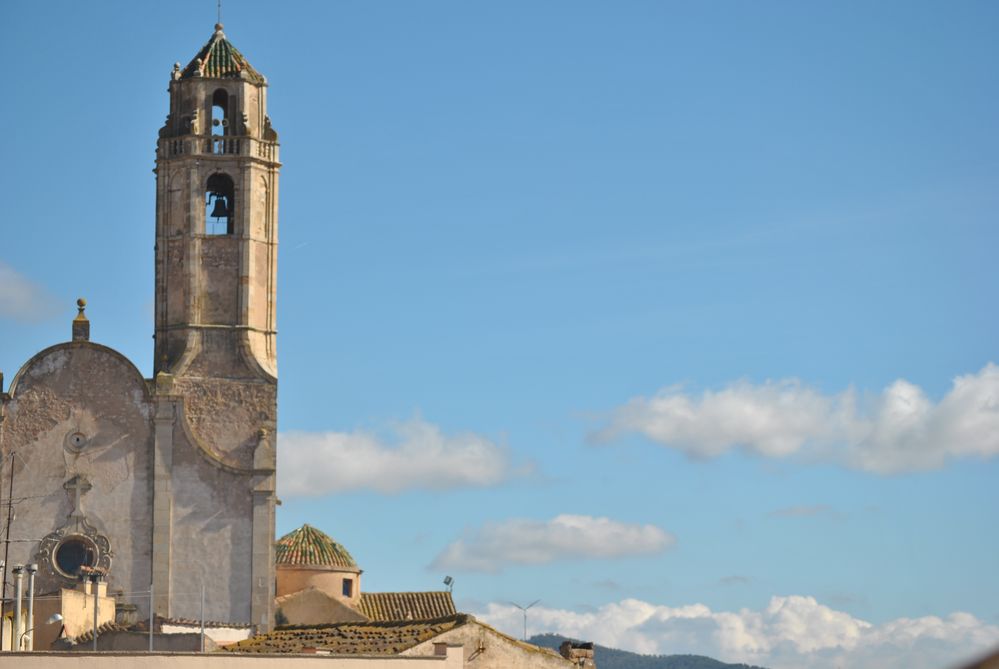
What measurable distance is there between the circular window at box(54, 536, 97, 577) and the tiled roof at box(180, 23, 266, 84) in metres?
13.0

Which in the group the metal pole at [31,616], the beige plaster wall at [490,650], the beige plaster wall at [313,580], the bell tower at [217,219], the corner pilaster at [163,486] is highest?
the bell tower at [217,219]

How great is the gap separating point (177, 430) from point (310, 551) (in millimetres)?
5766

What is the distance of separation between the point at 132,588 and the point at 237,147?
12.2 m

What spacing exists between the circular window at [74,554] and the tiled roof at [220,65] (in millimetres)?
12960

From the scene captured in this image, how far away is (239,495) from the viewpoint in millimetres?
58531

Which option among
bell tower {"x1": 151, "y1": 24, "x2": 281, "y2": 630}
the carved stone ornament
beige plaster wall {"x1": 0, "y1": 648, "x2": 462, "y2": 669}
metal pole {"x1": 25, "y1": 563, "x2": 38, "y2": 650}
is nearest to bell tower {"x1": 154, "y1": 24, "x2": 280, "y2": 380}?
bell tower {"x1": 151, "y1": 24, "x2": 281, "y2": 630}

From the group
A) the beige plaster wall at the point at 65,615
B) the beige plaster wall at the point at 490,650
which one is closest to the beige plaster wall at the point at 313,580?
the beige plaster wall at the point at 65,615

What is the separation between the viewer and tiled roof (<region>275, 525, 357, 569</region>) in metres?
61.5

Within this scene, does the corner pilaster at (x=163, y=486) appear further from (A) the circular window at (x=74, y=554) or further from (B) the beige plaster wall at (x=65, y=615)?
(B) the beige plaster wall at (x=65, y=615)

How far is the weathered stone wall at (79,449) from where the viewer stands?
190 feet

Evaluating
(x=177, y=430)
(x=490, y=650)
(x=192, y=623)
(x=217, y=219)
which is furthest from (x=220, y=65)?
(x=490, y=650)

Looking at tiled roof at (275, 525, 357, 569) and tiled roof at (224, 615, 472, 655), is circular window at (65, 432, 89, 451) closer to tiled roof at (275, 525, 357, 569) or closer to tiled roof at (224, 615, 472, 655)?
tiled roof at (275, 525, 357, 569)

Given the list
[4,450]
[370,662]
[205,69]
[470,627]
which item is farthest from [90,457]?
[370,662]

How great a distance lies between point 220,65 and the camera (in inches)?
2413
